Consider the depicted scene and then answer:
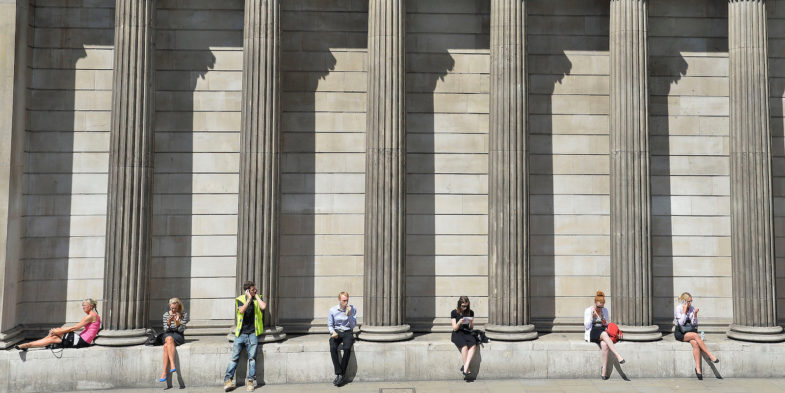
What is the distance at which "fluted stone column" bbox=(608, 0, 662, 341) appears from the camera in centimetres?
1748

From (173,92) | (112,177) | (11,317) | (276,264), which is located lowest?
(11,317)

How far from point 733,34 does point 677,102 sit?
2583mm


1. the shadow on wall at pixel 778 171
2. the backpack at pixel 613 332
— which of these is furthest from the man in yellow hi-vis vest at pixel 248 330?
the shadow on wall at pixel 778 171

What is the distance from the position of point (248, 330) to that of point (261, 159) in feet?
16.3

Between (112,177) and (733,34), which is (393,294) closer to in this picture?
(112,177)

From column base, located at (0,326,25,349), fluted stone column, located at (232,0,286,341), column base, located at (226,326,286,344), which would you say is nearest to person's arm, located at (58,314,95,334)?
column base, located at (0,326,25,349)

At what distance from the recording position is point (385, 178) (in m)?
17.4

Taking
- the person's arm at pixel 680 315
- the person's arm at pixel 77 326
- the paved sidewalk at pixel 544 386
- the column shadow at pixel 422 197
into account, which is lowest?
the paved sidewalk at pixel 544 386

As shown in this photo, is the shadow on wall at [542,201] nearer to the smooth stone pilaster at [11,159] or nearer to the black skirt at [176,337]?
the black skirt at [176,337]

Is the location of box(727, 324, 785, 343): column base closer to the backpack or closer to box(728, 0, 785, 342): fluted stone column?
box(728, 0, 785, 342): fluted stone column

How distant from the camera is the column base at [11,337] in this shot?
16328 millimetres

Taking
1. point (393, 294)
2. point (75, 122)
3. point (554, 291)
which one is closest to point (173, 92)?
point (75, 122)

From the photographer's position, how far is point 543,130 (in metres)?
19.2

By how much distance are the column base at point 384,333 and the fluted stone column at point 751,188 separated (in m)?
10.1
